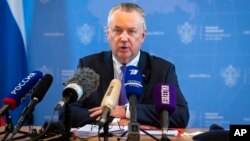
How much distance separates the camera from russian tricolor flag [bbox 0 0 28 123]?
4.07m

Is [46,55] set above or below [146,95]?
above

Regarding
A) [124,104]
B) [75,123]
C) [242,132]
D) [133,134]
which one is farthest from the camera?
[124,104]

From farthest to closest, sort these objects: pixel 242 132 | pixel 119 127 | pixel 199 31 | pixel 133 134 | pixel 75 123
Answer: pixel 199 31
pixel 75 123
pixel 119 127
pixel 242 132
pixel 133 134

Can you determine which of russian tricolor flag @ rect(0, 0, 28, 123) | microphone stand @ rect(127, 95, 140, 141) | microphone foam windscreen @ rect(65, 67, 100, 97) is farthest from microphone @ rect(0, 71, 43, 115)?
russian tricolor flag @ rect(0, 0, 28, 123)

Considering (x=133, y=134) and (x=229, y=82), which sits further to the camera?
(x=229, y=82)

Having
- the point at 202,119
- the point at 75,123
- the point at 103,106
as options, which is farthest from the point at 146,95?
the point at 103,106

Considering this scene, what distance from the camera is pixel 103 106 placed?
1.47m

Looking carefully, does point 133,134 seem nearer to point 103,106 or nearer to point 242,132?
point 103,106

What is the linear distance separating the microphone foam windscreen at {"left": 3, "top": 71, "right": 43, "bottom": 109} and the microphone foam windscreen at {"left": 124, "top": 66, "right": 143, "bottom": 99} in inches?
19.7

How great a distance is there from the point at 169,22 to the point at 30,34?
5.20ft

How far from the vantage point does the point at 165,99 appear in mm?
1533

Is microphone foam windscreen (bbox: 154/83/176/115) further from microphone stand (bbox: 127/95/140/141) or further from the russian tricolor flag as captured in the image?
the russian tricolor flag

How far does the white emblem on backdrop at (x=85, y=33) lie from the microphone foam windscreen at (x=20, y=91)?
233cm

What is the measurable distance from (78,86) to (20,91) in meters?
0.32
